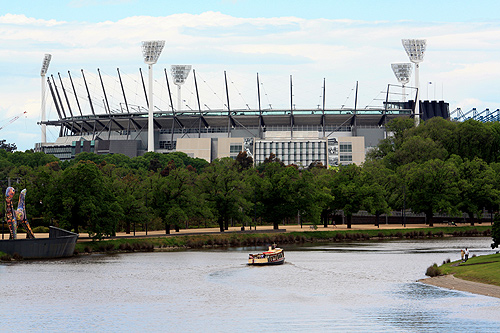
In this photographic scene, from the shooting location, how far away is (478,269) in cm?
6316

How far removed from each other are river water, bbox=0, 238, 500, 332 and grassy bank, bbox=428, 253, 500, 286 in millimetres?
3031

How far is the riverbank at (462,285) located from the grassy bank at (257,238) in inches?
1841

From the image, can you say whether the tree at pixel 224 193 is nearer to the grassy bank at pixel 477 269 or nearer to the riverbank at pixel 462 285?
the grassy bank at pixel 477 269

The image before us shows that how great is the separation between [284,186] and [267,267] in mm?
43739

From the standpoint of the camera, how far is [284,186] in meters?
125

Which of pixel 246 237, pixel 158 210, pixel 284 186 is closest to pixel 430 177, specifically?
pixel 284 186

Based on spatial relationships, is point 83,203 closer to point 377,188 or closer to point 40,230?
point 40,230

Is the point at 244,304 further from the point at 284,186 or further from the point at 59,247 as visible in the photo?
the point at 284,186

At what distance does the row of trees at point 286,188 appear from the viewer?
99.5 metres

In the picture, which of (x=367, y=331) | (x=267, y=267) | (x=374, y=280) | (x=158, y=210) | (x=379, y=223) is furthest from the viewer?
(x=379, y=223)

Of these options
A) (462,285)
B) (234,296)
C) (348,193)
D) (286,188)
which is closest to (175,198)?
(286,188)

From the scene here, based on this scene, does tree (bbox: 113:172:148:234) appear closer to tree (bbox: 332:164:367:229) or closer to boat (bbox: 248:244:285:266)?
boat (bbox: 248:244:285:266)

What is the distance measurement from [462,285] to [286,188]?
66.6 metres

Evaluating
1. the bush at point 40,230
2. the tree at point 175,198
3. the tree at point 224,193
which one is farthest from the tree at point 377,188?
the bush at point 40,230
